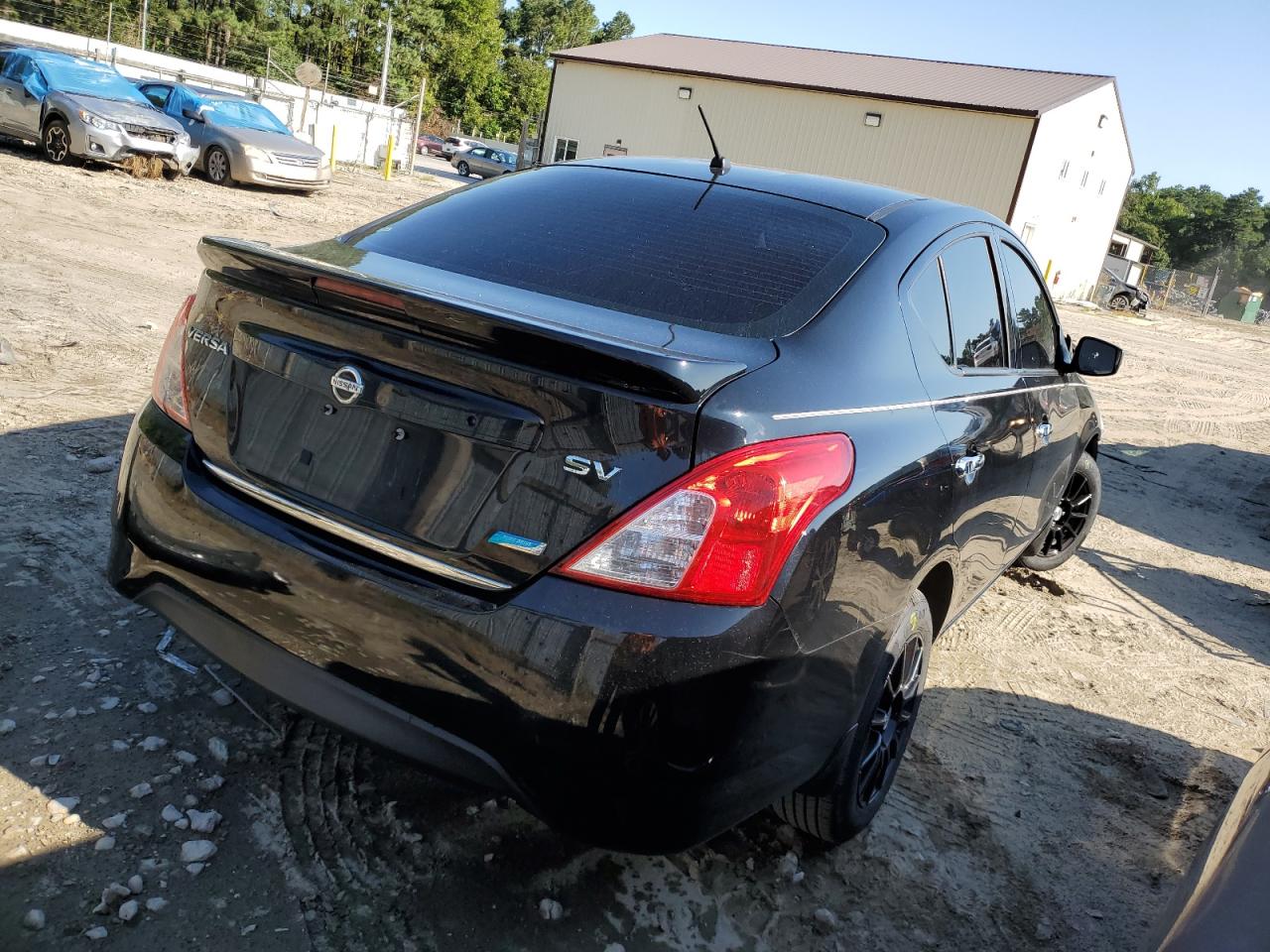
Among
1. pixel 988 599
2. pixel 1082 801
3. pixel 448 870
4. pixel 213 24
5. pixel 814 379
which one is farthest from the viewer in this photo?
pixel 213 24

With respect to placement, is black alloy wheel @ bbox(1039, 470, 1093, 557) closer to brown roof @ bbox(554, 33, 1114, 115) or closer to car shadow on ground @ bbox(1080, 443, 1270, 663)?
car shadow on ground @ bbox(1080, 443, 1270, 663)

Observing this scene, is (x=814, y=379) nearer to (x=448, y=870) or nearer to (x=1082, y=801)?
(x=448, y=870)

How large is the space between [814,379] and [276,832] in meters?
1.64

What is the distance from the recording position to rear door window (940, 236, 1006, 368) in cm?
301

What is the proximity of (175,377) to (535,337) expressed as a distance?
1096 mm

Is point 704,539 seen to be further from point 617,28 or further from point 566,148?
point 617,28

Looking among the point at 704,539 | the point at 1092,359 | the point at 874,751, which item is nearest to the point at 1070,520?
the point at 1092,359

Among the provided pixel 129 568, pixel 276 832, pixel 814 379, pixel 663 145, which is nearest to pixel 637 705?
pixel 814 379

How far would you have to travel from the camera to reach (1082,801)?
10.7 ft

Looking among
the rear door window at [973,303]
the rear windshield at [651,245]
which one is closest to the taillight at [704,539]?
the rear windshield at [651,245]

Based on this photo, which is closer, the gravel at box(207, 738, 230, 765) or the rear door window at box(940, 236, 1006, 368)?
the gravel at box(207, 738, 230, 765)

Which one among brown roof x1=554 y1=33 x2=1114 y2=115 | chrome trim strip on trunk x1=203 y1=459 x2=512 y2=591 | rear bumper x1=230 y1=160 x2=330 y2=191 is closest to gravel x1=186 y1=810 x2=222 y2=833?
chrome trim strip on trunk x1=203 y1=459 x2=512 y2=591

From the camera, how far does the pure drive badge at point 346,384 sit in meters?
2.08

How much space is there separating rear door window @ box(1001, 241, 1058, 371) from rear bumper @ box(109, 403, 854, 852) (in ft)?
6.43
